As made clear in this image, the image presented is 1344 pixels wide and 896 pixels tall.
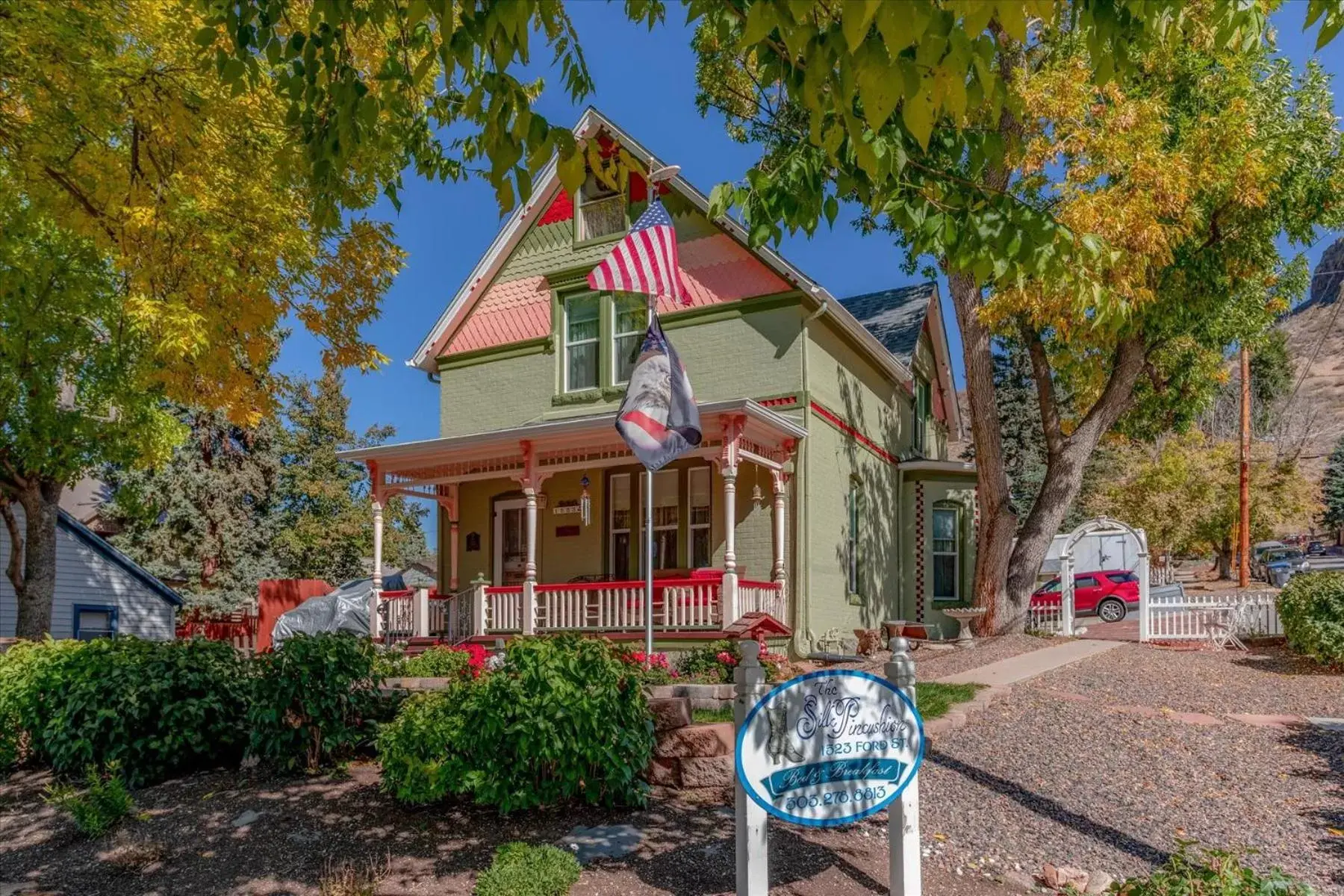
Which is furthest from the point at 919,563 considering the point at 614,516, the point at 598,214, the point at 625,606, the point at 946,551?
the point at 598,214

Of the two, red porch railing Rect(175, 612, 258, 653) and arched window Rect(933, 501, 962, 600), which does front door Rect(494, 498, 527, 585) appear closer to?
arched window Rect(933, 501, 962, 600)

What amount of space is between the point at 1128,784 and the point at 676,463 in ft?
32.4

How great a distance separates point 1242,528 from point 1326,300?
142 m

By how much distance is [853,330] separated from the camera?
53.8 feet

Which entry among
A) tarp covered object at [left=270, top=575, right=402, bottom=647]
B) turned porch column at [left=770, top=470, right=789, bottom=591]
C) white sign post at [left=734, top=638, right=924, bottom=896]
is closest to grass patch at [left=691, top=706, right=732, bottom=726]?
white sign post at [left=734, top=638, right=924, bottom=896]

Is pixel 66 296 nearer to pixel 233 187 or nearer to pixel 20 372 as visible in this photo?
pixel 20 372

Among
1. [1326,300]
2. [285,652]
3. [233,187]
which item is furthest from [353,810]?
[1326,300]

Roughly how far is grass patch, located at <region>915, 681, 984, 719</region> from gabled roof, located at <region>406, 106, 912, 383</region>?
266 inches

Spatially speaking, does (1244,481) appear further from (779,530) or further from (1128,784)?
(1128,784)

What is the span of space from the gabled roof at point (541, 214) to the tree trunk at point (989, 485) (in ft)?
5.17

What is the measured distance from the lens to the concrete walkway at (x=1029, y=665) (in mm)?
11195

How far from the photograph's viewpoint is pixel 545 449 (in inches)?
610

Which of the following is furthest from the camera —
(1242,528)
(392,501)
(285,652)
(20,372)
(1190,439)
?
(1190,439)

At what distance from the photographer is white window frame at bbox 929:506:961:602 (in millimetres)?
19844
